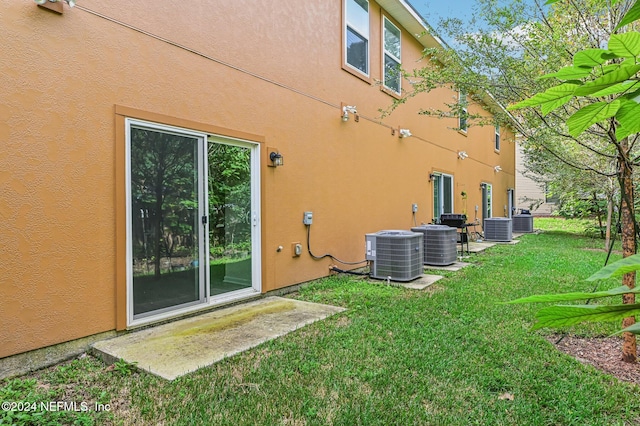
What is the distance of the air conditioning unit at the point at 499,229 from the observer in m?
12.7

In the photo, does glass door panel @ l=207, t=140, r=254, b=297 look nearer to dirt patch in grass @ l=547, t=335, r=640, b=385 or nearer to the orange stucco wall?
the orange stucco wall

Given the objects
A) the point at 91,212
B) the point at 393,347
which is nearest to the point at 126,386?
the point at 91,212

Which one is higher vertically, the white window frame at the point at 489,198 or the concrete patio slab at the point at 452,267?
the white window frame at the point at 489,198

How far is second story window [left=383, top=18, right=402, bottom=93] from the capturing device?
8.31 meters

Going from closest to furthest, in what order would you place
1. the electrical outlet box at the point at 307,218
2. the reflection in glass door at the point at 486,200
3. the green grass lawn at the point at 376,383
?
the green grass lawn at the point at 376,383
the electrical outlet box at the point at 307,218
the reflection in glass door at the point at 486,200

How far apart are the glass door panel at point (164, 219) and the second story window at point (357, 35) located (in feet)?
13.2

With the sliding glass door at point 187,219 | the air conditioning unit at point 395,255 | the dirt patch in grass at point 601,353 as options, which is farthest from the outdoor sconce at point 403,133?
the dirt patch in grass at point 601,353

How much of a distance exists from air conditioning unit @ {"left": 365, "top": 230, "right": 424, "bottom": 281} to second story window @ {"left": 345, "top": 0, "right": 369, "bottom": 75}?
3368 mm

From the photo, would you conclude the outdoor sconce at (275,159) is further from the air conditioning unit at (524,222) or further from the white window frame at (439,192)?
the air conditioning unit at (524,222)

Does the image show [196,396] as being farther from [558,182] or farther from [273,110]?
[558,182]

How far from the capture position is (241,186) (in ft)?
17.2

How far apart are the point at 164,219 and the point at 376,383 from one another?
278 centimetres

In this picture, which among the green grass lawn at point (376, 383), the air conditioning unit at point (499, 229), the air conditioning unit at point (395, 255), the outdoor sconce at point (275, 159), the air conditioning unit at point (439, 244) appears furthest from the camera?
the air conditioning unit at point (499, 229)

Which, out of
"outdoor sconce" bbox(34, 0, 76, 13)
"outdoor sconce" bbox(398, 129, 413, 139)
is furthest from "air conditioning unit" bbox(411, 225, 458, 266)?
"outdoor sconce" bbox(34, 0, 76, 13)
